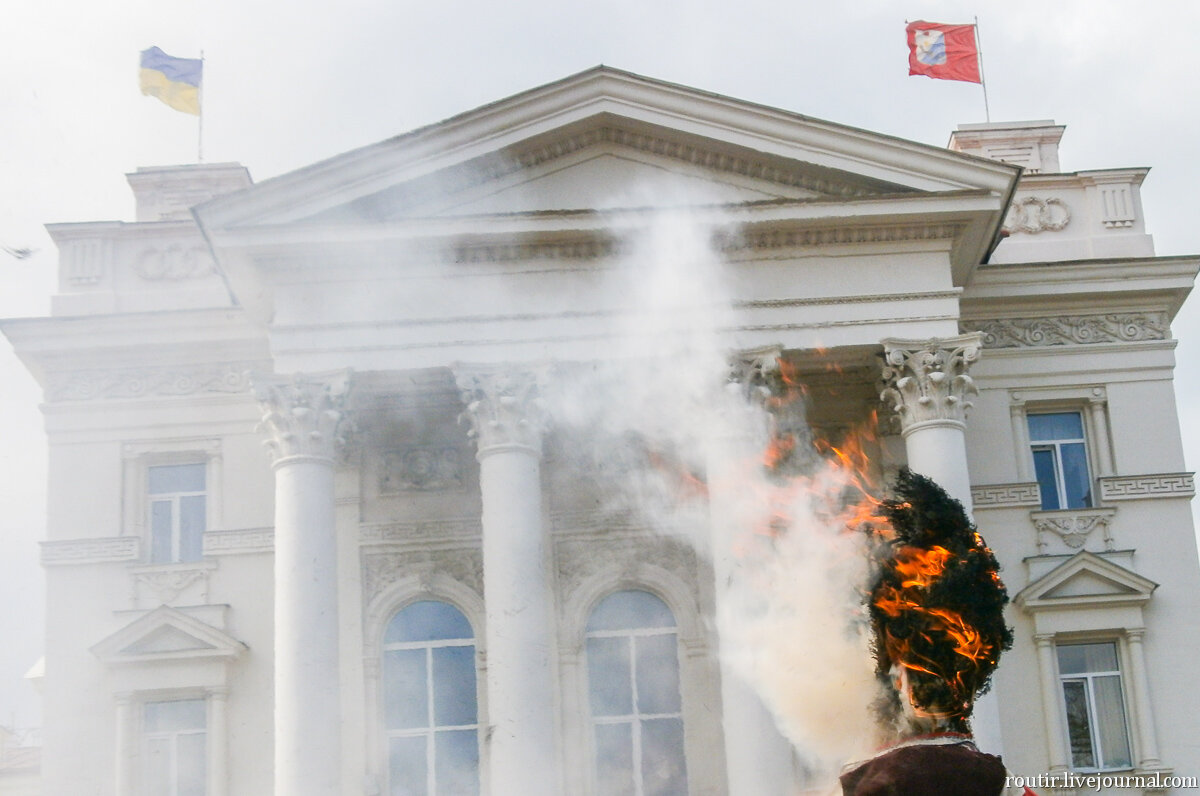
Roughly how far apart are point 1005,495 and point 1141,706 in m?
3.03

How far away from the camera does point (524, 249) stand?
19.1m

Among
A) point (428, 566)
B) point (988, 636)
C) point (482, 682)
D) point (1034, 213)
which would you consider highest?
point (1034, 213)

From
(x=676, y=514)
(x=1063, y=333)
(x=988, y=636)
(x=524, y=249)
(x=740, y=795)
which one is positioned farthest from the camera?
(x=1063, y=333)

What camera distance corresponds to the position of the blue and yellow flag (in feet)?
77.1

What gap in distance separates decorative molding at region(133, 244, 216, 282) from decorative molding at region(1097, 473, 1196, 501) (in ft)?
39.6

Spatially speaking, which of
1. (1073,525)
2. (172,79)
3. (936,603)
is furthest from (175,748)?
(936,603)

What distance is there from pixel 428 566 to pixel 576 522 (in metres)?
1.92

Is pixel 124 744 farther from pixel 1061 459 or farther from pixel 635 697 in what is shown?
pixel 1061 459

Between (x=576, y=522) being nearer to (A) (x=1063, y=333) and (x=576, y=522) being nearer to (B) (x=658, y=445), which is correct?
(B) (x=658, y=445)

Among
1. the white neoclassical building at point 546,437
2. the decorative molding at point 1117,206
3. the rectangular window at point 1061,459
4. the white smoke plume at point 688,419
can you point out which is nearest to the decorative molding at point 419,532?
the white neoclassical building at point 546,437

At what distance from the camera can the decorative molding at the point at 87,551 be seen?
20922 millimetres

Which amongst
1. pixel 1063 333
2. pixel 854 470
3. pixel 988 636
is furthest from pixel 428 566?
pixel 988 636

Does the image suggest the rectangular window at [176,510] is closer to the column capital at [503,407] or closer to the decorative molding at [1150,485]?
the column capital at [503,407]

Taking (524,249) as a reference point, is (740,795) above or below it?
below
